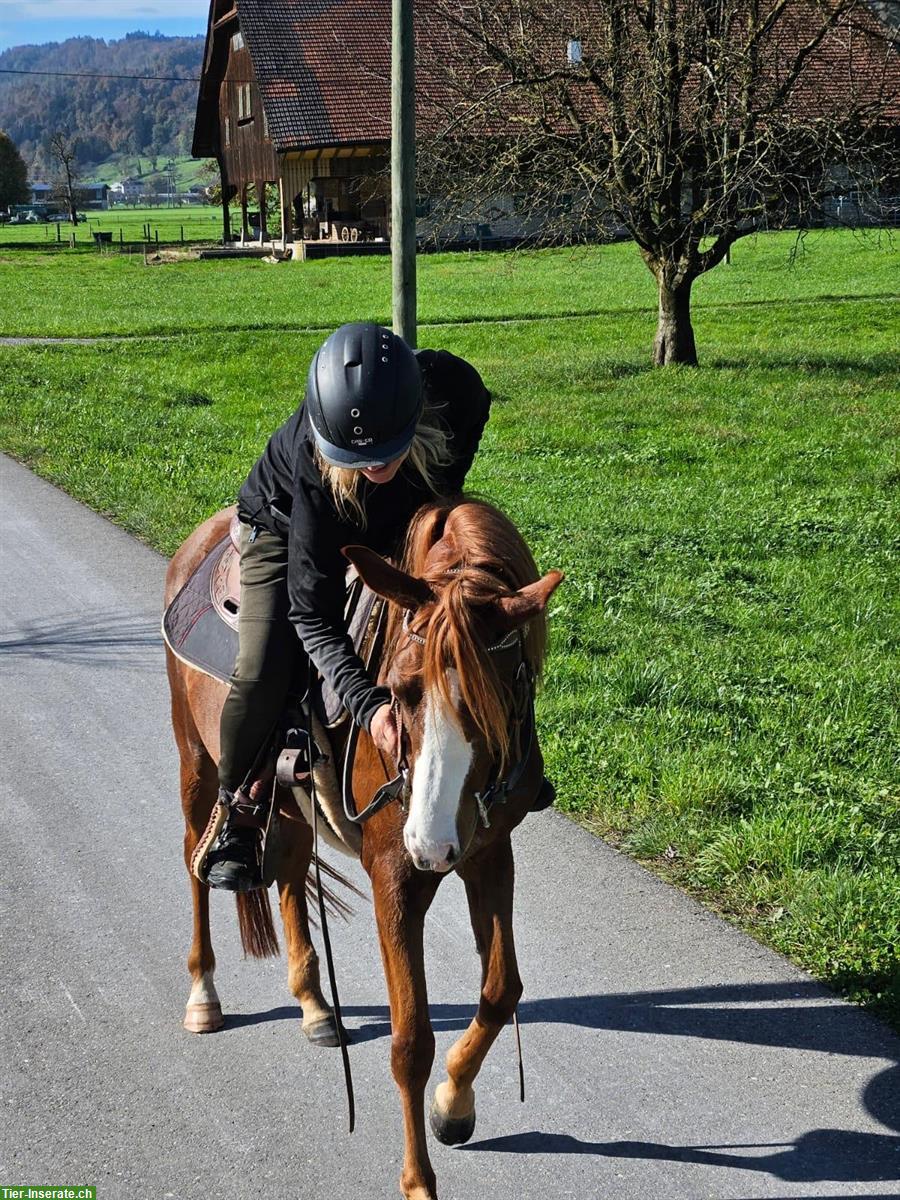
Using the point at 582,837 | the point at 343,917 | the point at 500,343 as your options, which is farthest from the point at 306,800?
the point at 500,343

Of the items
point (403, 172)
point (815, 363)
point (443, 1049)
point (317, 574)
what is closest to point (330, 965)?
point (443, 1049)

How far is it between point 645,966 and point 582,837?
3.19 ft

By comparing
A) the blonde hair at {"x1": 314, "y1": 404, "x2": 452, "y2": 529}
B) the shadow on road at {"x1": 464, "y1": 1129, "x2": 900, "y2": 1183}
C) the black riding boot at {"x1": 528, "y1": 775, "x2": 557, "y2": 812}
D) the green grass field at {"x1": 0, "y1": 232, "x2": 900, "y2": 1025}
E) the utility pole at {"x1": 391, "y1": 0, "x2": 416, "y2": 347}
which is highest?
the utility pole at {"x1": 391, "y1": 0, "x2": 416, "y2": 347}

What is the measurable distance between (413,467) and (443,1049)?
6.31 ft

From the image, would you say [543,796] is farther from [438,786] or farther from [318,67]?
[318,67]

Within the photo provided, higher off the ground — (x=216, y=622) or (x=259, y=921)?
(x=216, y=622)

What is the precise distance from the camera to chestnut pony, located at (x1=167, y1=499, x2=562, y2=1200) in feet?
9.36

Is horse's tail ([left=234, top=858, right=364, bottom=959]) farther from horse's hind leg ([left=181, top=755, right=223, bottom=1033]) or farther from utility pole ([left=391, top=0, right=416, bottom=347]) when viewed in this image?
utility pole ([left=391, top=0, right=416, bottom=347])

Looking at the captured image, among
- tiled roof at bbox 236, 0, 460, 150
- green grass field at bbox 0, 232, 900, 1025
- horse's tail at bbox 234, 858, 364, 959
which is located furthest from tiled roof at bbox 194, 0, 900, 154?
horse's tail at bbox 234, 858, 364, 959

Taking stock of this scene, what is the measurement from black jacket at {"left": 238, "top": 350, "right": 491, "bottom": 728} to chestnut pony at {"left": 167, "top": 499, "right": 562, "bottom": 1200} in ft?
0.51

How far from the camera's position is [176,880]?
5.09 metres

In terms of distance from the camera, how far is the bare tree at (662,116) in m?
15.7

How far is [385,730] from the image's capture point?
302 centimetres

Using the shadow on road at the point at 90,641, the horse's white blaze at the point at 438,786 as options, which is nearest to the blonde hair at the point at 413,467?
the horse's white blaze at the point at 438,786
